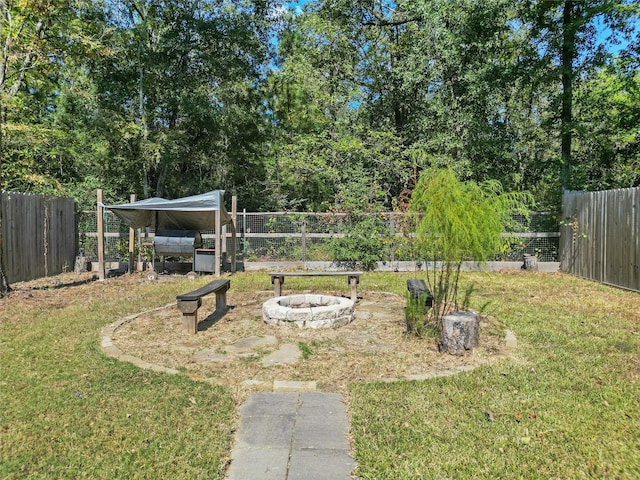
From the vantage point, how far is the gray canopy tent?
377 inches

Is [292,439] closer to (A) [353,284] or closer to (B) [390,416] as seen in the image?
(B) [390,416]

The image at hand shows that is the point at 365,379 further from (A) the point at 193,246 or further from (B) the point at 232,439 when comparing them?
(A) the point at 193,246

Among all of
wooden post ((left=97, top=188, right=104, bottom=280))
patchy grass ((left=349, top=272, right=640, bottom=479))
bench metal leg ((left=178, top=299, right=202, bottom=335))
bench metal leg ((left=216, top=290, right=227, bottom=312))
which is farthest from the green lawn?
wooden post ((left=97, top=188, right=104, bottom=280))

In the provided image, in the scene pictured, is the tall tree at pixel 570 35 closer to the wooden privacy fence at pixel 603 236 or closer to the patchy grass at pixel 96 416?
the wooden privacy fence at pixel 603 236

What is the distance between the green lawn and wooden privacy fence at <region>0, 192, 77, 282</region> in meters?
4.71

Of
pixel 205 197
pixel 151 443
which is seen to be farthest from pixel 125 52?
pixel 151 443

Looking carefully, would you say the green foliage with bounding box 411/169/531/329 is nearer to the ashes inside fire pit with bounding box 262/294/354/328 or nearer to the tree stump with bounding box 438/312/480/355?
the tree stump with bounding box 438/312/480/355

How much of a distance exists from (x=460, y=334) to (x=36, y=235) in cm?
955

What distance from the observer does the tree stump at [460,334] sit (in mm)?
4367

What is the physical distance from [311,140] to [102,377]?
14.8 metres

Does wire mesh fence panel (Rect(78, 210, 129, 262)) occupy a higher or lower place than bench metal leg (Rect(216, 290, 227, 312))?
higher

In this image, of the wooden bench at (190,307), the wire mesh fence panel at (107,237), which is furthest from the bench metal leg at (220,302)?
the wire mesh fence panel at (107,237)

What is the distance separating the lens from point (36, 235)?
9797 millimetres

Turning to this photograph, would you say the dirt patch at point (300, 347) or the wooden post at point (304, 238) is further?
the wooden post at point (304, 238)
